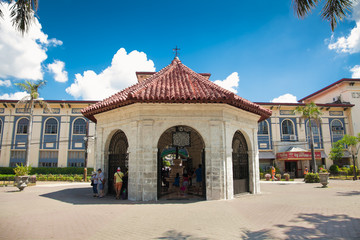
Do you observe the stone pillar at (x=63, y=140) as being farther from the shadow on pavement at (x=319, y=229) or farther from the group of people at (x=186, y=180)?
the shadow on pavement at (x=319, y=229)

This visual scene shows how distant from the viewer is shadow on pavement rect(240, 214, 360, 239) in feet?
17.8

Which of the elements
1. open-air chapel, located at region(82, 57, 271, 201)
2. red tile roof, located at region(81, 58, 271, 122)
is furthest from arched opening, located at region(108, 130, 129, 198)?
red tile roof, located at region(81, 58, 271, 122)

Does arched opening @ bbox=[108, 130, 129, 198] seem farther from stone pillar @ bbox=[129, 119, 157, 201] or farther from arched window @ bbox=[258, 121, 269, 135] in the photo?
arched window @ bbox=[258, 121, 269, 135]

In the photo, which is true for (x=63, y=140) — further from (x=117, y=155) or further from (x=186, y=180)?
(x=186, y=180)

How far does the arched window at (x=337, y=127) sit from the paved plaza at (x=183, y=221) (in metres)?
28.8

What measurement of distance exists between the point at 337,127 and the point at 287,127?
7.49 metres

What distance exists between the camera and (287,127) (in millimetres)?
33438

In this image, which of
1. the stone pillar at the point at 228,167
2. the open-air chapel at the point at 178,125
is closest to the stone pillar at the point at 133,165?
the open-air chapel at the point at 178,125

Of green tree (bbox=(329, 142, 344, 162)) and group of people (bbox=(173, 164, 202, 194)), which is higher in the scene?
green tree (bbox=(329, 142, 344, 162))

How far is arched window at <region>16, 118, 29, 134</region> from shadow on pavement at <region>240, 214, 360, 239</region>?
33665 mm

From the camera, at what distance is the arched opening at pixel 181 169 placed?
1105cm

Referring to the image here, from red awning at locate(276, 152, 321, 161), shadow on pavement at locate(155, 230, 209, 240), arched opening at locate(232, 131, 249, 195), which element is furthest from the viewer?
red awning at locate(276, 152, 321, 161)

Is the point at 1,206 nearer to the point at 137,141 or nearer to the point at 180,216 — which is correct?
the point at 137,141

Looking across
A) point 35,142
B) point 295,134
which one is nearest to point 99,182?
point 35,142
